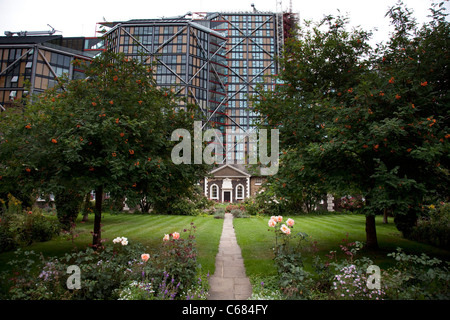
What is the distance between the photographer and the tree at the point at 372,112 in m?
6.42

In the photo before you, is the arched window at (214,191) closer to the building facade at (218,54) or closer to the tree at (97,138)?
the building facade at (218,54)

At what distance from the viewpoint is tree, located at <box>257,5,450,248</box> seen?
642cm

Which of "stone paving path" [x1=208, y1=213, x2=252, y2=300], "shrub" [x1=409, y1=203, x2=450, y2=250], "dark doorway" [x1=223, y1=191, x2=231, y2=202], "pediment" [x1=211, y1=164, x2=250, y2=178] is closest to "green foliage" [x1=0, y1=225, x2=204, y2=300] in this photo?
"stone paving path" [x1=208, y1=213, x2=252, y2=300]

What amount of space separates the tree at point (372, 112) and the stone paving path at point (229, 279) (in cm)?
365

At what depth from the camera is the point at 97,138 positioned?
23.1 ft

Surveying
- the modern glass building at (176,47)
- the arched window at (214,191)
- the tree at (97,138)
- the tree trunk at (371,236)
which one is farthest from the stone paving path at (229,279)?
the modern glass building at (176,47)

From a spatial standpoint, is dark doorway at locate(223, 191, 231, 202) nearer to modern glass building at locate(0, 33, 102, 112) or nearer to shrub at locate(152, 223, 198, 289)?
modern glass building at locate(0, 33, 102, 112)

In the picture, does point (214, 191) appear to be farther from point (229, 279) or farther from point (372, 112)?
point (372, 112)

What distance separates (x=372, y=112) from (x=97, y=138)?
24.9 ft

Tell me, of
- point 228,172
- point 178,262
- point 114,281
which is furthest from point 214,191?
point 114,281

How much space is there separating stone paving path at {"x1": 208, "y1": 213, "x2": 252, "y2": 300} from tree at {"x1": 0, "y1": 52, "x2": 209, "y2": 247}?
3131 mm

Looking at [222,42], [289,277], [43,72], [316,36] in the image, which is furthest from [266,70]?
[289,277]
